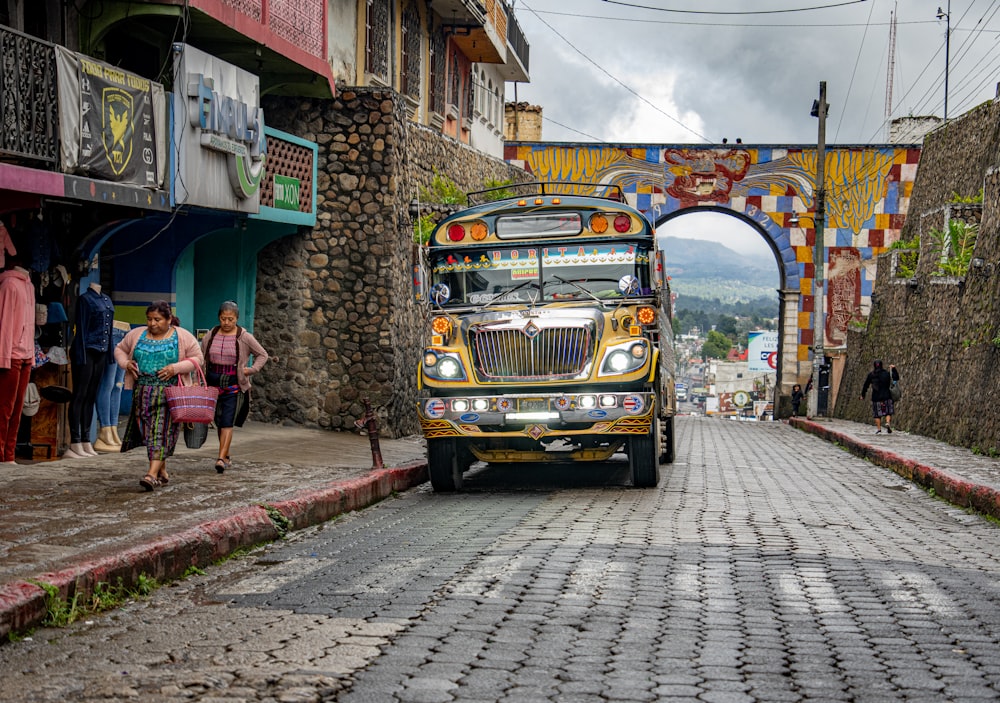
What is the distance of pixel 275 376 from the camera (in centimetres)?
1955

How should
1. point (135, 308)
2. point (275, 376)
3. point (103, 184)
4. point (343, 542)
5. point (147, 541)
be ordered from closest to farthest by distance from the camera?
point (147, 541)
point (343, 542)
point (103, 184)
point (135, 308)
point (275, 376)

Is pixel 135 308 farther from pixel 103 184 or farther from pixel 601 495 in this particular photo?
pixel 601 495

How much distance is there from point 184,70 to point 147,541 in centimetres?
828

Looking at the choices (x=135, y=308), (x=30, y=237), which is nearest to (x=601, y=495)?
(x=30, y=237)

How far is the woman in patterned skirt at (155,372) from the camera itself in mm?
10406

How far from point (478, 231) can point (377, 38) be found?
10.7 meters

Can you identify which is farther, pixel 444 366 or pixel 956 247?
pixel 956 247

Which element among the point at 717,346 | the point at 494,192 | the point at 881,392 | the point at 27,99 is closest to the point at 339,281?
the point at 27,99

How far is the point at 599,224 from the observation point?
13.2m

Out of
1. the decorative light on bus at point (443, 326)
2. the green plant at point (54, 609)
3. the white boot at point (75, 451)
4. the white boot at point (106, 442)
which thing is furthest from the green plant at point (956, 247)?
the green plant at point (54, 609)

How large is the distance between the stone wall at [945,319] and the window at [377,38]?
36.5 ft

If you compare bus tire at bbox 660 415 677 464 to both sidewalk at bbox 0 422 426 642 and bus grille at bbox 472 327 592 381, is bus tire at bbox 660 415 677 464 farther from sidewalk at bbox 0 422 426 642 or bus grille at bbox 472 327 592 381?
bus grille at bbox 472 327 592 381

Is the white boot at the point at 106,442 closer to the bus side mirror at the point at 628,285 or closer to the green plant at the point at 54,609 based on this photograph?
the bus side mirror at the point at 628,285

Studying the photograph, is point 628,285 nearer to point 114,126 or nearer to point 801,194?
point 114,126
